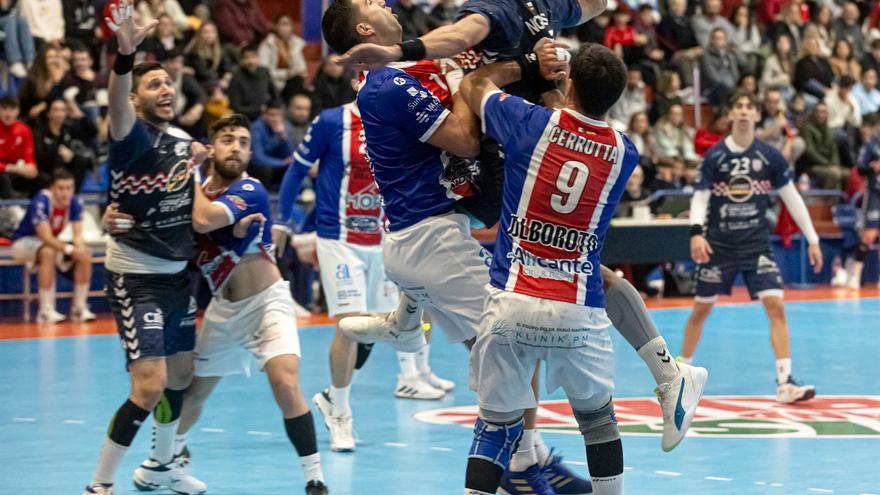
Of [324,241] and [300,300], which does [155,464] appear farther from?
[300,300]

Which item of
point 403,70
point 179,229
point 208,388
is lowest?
point 208,388

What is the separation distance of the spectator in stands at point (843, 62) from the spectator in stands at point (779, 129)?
120 inches

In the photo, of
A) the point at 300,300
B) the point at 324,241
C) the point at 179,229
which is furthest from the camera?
the point at 300,300

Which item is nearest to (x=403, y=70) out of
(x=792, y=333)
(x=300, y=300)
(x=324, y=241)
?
(x=324, y=241)

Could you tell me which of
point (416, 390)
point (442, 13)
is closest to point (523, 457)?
point (416, 390)

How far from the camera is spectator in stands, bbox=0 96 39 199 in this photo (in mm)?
15180

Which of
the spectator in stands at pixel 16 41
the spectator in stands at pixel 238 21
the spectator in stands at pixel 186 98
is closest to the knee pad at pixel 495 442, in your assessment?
the spectator in stands at pixel 186 98

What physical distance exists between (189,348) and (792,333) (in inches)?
335

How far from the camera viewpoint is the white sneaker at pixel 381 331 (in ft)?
21.9

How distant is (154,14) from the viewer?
57.6ft

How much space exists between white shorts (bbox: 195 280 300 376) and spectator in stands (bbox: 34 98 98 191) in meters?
8.79

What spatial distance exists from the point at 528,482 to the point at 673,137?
14725 millimetres

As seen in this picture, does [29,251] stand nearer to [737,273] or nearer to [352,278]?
[352,278]

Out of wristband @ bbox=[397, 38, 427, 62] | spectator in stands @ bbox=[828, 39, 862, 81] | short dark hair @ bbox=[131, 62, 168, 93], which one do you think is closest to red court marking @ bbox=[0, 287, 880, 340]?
short dark hair @ bbox=[131, 62, 168, 93]
